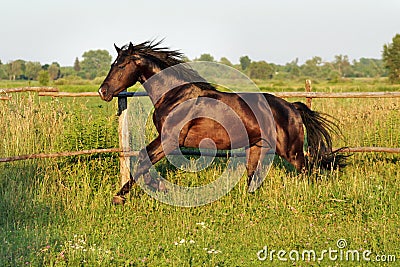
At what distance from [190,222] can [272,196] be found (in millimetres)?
1444

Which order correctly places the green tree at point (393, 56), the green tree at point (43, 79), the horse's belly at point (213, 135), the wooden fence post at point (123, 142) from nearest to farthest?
the horse's belly at point (213, 135) < the wooden fence post at point (123, 142) < the green tree at point (393, 56) < the green tree at point (43, 79)

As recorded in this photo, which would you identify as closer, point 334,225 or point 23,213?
point 334,225

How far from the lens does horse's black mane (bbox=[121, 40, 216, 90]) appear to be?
7102mm

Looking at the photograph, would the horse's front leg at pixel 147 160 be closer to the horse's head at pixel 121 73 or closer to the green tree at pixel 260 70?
the horse's head at pixel 121 73

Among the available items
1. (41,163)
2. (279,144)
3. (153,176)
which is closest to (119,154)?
(153,176)

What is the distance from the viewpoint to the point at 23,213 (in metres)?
6.51

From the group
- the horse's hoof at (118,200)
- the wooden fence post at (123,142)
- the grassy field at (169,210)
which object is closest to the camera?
the grassy field at (169,210)

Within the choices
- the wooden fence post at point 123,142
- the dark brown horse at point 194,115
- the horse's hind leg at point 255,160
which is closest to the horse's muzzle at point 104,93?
the dark brown horse at point 194,115

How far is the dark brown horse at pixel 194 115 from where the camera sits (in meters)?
6.89

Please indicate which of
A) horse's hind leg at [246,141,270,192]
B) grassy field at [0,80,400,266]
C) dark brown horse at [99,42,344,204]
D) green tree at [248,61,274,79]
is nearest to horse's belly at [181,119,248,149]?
dark brown horse at [99,42,344,204]

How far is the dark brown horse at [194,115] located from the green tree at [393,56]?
50176 mm

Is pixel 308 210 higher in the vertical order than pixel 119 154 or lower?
lower

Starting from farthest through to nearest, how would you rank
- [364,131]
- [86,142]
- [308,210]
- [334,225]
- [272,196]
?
[364,131] → [86,142] → [272,196] → [308,210] → [334,225]

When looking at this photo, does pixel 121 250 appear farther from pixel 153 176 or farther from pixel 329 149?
pixel 329 149
